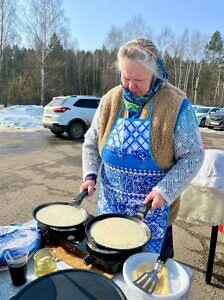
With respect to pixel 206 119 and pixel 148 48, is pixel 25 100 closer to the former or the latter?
pixel 206 119

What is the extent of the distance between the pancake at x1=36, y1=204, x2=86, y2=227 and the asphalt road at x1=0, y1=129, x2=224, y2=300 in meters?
1.76

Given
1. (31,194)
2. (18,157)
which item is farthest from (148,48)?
(18,157)

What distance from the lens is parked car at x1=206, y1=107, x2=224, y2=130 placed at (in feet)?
58.0

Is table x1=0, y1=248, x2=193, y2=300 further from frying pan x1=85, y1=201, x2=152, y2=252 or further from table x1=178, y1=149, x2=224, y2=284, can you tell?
table x1=178, y1=149, x2=224, y2=284

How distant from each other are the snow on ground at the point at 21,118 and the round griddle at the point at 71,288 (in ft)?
46.5

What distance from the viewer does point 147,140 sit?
162 cm

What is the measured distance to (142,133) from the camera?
1639 millimetres

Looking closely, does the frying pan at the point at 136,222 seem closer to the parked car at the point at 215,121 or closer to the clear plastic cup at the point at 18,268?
the clear plastic cup at the point at 18,268

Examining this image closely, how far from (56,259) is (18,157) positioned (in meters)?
7.03

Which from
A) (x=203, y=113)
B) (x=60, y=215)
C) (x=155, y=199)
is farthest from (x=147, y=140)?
(x=203, y=113)

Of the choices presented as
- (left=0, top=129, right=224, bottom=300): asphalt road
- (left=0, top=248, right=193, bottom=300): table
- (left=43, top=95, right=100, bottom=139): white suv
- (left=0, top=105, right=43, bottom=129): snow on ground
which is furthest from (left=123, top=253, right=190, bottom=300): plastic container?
(left=0, top=105, right=43, bottom=129): snow on ground

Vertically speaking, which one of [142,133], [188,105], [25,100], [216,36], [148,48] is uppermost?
[216,36]

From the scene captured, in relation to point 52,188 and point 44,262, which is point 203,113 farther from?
point 44,262

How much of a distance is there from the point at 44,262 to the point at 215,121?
17941 mm
